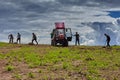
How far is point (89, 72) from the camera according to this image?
2653 centimetres

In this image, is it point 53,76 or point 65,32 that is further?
point 65,32

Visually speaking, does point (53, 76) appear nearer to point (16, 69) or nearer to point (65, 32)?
point (16, 69)

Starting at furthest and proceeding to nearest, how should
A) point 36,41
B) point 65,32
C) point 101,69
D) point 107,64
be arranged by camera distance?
point 36,41 < point 65,32 < point 107,64 < point 101,69

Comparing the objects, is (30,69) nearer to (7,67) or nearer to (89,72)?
(7,67)

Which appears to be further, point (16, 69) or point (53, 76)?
point (16, 69)

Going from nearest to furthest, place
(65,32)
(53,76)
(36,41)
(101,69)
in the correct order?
(53,76)
(101,69)
(65,32)
(36,41)

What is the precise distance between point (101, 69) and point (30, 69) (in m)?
4.52

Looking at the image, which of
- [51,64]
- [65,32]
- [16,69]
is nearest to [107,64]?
[51,64]

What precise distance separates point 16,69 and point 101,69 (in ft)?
17.7

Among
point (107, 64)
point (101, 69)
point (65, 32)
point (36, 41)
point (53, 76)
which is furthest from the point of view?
point (36, 41)

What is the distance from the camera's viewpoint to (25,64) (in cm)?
3162

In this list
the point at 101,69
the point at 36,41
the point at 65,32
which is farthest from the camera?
the point at 36,41

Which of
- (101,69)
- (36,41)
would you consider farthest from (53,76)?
(36,41)

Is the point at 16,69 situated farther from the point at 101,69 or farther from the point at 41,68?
the point at 101,69
